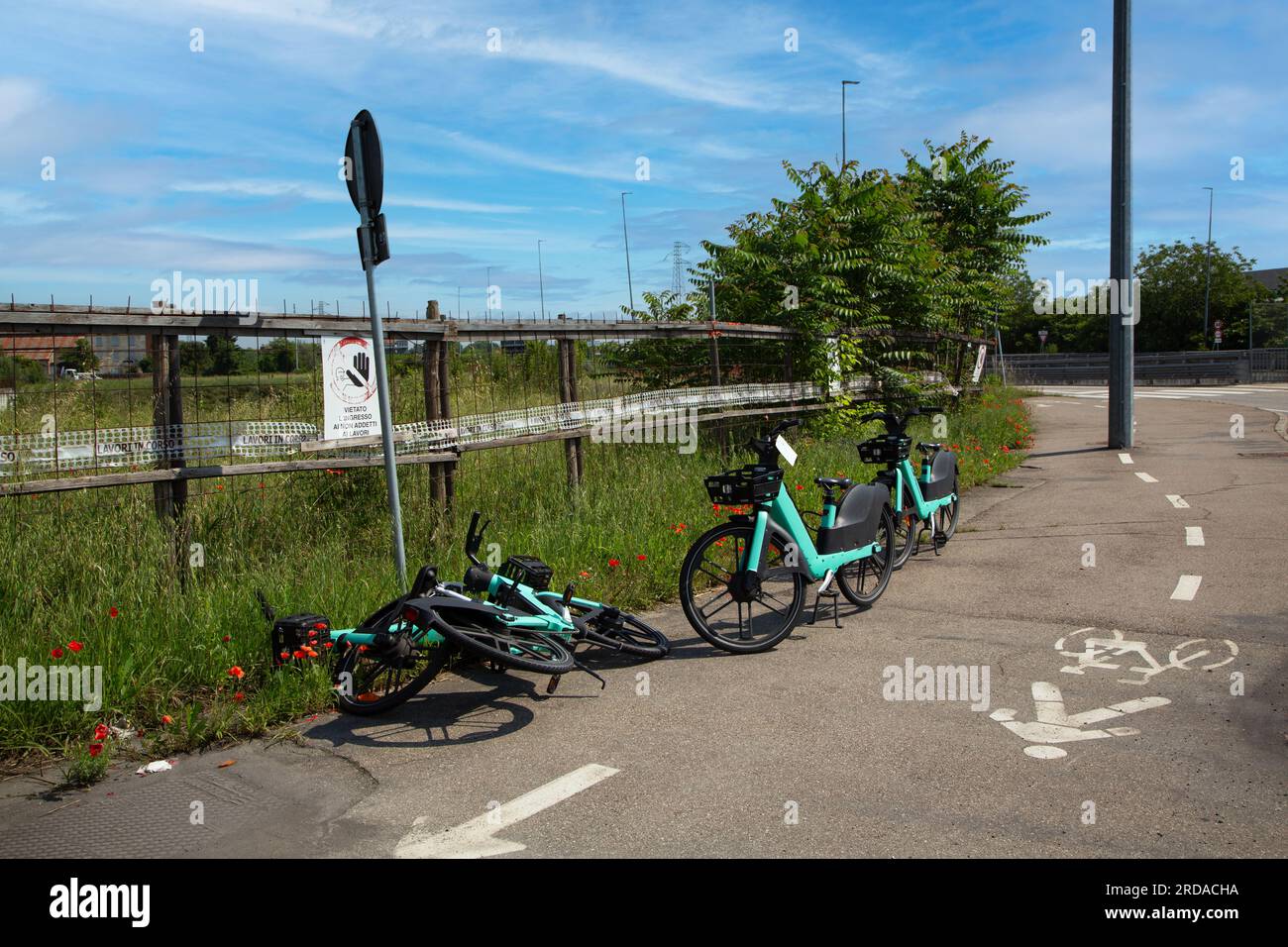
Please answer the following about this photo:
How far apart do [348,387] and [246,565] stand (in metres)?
1.45

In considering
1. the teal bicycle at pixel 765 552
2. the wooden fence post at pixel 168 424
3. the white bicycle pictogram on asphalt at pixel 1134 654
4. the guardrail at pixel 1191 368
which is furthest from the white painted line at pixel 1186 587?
the guardrail at pixel 1191 368

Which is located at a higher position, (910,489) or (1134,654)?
(910,489)

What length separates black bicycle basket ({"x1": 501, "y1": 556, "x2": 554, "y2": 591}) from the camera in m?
5.83

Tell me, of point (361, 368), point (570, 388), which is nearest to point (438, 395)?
point (361, 368)

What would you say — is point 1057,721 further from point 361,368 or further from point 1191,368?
point 1191,368

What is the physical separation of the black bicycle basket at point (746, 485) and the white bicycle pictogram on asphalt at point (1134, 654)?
191 centimetres

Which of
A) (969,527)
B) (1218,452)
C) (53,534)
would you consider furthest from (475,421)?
(1218,452)

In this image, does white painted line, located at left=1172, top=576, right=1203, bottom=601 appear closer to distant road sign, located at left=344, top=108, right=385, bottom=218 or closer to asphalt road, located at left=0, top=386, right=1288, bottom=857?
asphalt road, located at left=0, top=386, right=1288, bottom=857

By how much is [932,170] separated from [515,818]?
23065 mm

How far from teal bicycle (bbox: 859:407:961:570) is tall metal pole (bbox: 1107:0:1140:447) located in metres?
8.70

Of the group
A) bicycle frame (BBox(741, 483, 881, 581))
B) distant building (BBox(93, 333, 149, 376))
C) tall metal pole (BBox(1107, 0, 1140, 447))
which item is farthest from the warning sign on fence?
tall metal pole (BBox(1107, 0, 1140, 447))

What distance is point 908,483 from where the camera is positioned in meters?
8.86

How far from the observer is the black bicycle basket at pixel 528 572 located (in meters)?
5.83

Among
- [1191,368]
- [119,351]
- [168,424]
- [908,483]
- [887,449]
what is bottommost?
[908,483]
